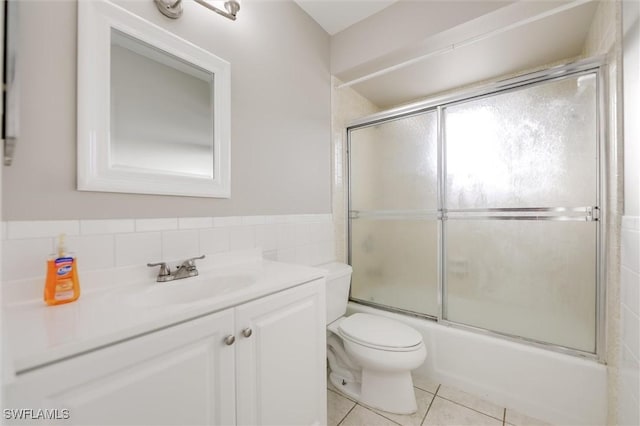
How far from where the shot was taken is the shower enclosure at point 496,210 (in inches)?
52.8

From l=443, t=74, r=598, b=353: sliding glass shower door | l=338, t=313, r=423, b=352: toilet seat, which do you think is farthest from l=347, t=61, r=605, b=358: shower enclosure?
l=338, t=313, r=423, b=352: toilet seat

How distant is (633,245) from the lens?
1021 mm

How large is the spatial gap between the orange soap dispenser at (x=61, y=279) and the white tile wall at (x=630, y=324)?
1960mm

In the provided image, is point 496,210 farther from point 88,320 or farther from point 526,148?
point 88,320

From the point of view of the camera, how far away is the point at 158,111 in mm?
1123

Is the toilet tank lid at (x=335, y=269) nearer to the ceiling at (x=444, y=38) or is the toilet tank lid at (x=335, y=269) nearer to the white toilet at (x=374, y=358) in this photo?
the white toilet at (x=374, y=358)

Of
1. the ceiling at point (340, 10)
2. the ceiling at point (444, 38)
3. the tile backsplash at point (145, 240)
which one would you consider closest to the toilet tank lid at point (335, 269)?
the tile backsplash at point (145, 240)

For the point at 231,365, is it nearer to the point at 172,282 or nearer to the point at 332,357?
the point at 172,282

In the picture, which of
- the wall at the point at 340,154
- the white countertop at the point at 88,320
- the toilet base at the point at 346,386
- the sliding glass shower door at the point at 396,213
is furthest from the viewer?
the wall at the point at 340,154

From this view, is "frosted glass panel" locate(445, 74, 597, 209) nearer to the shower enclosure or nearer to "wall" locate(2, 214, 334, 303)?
the shower enclosure

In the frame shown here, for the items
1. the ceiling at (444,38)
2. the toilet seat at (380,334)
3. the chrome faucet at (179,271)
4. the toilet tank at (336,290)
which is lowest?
the toilet seat at (380,334)

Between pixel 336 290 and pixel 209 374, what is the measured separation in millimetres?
1063

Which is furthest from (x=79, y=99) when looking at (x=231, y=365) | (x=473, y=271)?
(x=473, y=271)

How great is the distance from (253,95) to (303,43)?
26.2 inches
